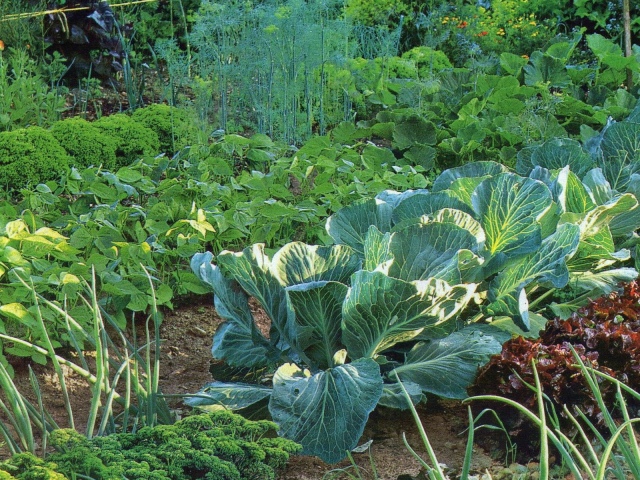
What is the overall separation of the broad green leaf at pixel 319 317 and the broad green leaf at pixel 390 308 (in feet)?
0.26

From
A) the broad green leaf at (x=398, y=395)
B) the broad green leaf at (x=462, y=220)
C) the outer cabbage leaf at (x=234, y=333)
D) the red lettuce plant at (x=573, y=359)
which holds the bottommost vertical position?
the red lettuce plant at (x=573, y=359)

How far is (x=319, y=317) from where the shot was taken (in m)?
2.78

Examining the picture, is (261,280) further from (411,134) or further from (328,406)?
(411,134)

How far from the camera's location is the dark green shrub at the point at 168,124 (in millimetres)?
5309

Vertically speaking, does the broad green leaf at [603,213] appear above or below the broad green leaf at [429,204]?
below

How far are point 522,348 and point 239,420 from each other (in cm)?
113

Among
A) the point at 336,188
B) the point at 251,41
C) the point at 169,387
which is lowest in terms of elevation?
the point at 169,387

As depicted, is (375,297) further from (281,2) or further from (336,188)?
(281,2)

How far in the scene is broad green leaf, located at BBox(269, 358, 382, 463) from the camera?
2555mm

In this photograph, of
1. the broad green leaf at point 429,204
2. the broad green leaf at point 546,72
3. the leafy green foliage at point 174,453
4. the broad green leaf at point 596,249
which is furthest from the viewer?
the broad green leaf at point 546,72

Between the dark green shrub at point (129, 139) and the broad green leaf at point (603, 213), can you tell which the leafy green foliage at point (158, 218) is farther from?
the broad green leaf at point (603, 213)

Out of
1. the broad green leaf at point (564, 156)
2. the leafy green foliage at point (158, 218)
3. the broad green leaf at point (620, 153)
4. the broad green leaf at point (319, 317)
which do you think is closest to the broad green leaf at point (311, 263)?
the broad green leaf at point (319, 317)

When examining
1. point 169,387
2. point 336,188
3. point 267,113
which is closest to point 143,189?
point 336,188

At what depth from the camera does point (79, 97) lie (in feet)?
21.2
